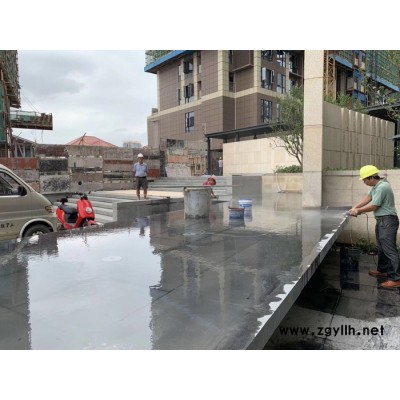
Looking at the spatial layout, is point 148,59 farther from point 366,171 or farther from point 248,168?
point 366,171

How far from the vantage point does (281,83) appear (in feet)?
125

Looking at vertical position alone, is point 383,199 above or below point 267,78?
below

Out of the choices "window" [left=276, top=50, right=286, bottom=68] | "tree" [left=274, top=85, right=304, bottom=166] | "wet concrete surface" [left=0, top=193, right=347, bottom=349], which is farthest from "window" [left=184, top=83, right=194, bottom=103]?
"wet concrete surface" [left=0, top=193, right=347, bottom=349]

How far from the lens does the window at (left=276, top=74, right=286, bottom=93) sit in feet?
124

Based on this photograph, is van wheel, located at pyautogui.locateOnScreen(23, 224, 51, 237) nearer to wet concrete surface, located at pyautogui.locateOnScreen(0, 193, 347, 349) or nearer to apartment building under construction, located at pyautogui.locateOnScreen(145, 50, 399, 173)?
wet concrete surface, located at pyautogui.locateOnScreen(0, 193, 347, 349)

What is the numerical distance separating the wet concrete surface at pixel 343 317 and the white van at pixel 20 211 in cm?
534

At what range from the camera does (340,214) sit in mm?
8016

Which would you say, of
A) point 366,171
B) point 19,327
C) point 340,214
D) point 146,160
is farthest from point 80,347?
point 146,160

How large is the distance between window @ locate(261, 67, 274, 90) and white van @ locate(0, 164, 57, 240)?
3329 centimetres

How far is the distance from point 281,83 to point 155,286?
3877 cm

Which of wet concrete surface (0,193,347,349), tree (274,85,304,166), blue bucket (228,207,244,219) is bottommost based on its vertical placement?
wet concrete surface (0,193,347,349)

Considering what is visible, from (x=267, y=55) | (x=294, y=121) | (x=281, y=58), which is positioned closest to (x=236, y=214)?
(x=294, y=121)

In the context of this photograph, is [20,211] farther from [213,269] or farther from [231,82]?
[231,82]

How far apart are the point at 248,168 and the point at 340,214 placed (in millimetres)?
14783
